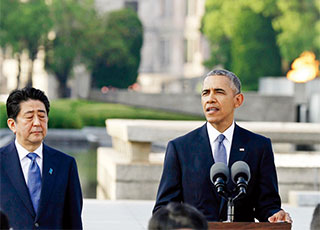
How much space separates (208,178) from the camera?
19.8 feet

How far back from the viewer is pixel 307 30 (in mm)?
48406

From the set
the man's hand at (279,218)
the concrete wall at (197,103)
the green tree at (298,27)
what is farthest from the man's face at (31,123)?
the green tree at (298,27)

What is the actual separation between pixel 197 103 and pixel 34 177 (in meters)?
45.9

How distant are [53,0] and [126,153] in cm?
4161

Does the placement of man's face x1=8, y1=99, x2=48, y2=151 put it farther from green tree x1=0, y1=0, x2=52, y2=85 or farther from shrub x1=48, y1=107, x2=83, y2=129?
green tree x1=0, y1=0, x2=52, y2=85

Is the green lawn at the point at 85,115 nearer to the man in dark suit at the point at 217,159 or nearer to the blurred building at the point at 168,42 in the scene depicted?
the blurred building at the point at 168,42

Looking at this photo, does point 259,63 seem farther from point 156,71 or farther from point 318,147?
point 156,71

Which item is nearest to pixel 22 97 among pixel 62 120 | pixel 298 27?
pixel 62 120

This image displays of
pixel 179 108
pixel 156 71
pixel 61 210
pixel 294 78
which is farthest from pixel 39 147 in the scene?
pixel 156 71

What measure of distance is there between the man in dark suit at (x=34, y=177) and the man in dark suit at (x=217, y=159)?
→ 2.04 feet

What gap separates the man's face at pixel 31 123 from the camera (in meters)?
5.56

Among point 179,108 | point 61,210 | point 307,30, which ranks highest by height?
point 307,30

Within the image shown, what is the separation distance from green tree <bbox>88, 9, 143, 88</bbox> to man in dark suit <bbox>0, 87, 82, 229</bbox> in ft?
176

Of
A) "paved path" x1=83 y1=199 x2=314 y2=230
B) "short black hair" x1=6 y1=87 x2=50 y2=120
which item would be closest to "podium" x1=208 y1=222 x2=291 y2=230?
"short black hair" x1=6 y1=87 x2=50 y2=120
